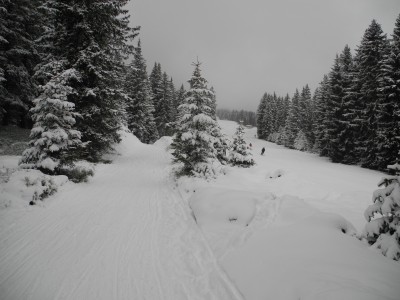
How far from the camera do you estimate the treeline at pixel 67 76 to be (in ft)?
A: 32.6

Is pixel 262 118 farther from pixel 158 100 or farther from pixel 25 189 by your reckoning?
pixel 25 189

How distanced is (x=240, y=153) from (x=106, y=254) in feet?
55.4

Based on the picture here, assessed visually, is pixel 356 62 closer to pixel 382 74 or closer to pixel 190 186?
pixel 382 74

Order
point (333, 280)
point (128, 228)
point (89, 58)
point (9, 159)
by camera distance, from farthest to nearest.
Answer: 1. point (89, 58)
2. point (9, 159)
3. point (128, 228)
4. point (333, 280)

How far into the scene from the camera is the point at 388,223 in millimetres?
4738

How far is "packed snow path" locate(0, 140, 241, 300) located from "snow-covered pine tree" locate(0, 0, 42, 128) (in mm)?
15952

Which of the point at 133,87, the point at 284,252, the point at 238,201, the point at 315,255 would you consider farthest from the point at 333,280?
the point at 133,87

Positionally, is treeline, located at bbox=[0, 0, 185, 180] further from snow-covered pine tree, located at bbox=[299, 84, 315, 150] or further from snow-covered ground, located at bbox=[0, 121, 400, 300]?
snow-covered pine tree, located at bbox=[299, 84, 315, 150]

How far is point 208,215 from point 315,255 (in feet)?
12.1

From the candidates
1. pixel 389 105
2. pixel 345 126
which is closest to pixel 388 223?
pixel 389 105

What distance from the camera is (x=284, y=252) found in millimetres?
5066

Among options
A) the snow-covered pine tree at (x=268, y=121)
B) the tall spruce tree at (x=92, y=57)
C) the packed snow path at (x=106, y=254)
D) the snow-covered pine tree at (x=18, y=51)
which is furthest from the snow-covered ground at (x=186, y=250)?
the snow-covered pine tree at (x=268, y=121)

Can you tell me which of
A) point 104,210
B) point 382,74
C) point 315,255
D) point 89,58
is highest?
point 382,74

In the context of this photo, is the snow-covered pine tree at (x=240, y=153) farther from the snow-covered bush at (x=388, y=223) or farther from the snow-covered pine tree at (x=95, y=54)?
the snow-covered bush at (x=388, y=223)
